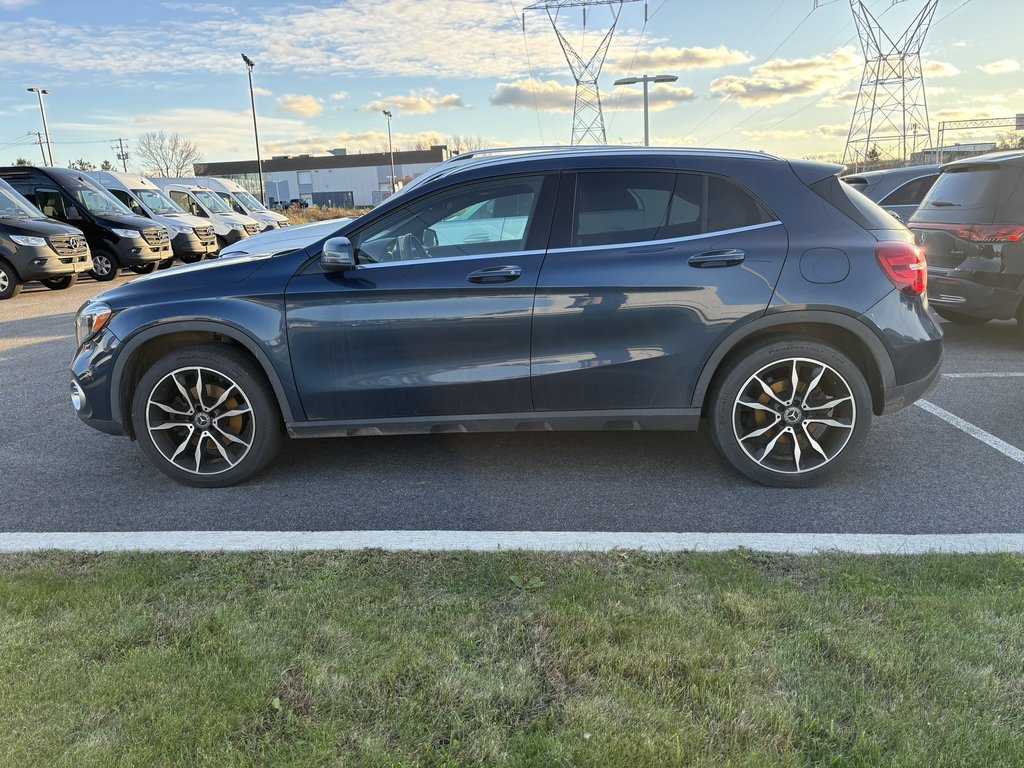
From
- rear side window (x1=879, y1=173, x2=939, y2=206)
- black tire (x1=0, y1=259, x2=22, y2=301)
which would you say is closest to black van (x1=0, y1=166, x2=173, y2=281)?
black tire (x1=0, y1=259, x2=22, y2=301)

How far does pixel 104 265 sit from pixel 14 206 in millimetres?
2476

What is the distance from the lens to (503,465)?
4473mm

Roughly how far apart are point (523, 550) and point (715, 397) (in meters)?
1.44

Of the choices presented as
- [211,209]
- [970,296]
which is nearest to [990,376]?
[970,296]

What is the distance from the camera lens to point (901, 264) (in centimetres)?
387

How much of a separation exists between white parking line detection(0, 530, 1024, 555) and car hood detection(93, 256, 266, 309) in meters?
1.28

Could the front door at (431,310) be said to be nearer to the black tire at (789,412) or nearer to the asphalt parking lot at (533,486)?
the asphalt parking lot at (533,486)

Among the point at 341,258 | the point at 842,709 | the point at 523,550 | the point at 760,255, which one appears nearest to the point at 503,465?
the point at 523,550

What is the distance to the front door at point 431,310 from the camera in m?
3.86

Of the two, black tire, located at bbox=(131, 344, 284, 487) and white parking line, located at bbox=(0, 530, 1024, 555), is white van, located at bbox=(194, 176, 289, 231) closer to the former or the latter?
black tire, located at bbox=(131, 344, 284, 487)

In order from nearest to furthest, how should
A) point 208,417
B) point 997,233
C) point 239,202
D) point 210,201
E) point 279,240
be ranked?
point 208,417 → point 279,240 → point 997,233 → point 210,201 → point 239,202

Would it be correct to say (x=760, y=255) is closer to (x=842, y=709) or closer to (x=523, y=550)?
(x=523, y=550)

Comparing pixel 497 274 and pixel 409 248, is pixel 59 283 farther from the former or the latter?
pixel 497 274

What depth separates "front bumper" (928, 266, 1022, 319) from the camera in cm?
675
